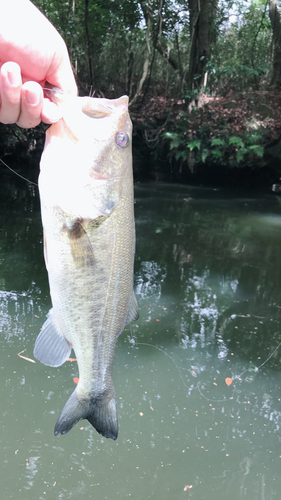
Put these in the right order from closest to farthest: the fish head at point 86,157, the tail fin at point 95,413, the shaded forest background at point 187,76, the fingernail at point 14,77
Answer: the fingernail at point 14,77, the fish head at point 86,157, the tail fin at point 95,413, the shaded forest background at point 187,76

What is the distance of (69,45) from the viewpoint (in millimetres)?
14023

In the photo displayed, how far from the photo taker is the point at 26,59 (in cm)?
134

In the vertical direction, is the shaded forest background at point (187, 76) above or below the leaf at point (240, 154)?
above

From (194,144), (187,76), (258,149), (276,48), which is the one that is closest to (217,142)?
(194,144)

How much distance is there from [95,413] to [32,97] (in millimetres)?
1221

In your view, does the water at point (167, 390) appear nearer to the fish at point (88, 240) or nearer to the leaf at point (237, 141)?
the fish at point (88, 240)

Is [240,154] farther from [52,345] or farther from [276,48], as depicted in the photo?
[52,345]

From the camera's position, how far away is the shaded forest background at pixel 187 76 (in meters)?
11.8

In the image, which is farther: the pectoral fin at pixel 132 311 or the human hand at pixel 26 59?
the pectoral fin at pixel 132 311

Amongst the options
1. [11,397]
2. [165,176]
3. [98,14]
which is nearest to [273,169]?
[165,176]

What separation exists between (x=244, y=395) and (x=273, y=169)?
10.3 m

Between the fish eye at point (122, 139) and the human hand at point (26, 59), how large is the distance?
0.24m

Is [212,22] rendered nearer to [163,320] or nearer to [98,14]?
[98,14]

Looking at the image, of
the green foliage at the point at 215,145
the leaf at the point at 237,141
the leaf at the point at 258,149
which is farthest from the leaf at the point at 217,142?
the leaf at the point at 258,149
